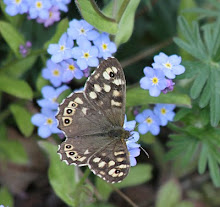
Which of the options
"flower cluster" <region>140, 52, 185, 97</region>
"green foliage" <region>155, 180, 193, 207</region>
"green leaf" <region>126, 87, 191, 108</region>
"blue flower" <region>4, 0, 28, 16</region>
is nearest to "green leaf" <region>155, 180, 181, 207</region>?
"green foliage" <region>155, 180, 193, 207</region>

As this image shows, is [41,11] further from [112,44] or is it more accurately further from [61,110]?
[61,110]

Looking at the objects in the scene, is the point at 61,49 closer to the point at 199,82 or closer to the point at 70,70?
the point at 70,70

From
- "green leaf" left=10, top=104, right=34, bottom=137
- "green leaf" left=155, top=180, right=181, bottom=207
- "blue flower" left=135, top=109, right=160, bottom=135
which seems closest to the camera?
"blue flower" left=135, top=109, right=160, bottom=135

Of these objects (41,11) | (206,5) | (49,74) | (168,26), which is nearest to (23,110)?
(49,74)

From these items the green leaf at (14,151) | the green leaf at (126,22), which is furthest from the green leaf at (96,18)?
the green leaf at (14,151)

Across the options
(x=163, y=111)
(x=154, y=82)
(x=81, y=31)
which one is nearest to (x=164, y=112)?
(x=163, y=111)

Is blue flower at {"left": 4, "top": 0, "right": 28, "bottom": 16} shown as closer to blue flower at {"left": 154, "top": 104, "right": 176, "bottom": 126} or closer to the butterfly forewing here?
the butterfly forewing
